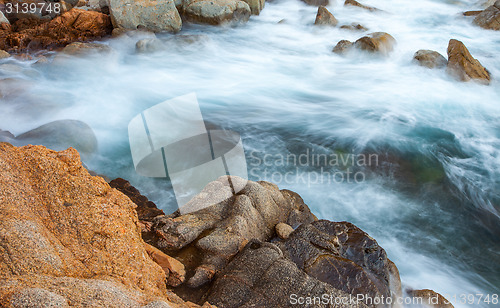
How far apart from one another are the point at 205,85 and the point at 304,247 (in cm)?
767

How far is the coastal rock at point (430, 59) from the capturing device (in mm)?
11337

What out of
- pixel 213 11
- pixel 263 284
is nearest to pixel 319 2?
pixel 213 11

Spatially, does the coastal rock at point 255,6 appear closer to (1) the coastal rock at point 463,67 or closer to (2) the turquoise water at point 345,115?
(2) the turquoise water at point 345,115

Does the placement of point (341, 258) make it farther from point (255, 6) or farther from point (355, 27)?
point (255, 6)

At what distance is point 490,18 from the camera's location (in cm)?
1421

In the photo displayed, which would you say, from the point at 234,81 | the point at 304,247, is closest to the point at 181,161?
the point at 304,247

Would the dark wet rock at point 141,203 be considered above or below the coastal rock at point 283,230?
below

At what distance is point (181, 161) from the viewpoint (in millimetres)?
6559

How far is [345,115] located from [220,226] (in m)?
6.42

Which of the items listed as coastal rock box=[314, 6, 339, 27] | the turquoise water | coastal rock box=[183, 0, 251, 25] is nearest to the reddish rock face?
the turquoise water

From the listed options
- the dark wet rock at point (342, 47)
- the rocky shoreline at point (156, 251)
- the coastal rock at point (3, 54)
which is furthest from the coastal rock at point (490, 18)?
the coastal rock at point (3, 54)

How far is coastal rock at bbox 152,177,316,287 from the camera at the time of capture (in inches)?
146

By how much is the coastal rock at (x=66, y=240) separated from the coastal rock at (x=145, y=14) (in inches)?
431

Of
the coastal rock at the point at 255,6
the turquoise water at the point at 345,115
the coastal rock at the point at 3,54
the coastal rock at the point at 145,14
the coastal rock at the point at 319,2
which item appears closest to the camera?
the turquoise water at the point at 345,115
